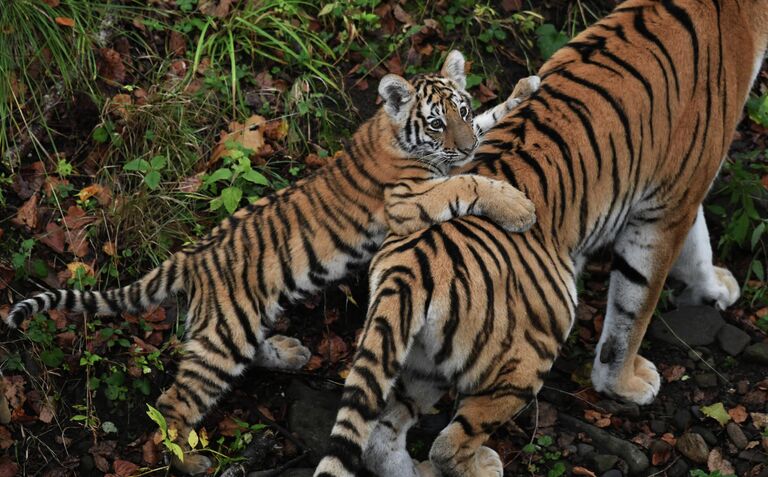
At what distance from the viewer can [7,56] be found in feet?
18.3

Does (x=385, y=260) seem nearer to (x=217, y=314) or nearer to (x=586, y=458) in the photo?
(x=217, y=314)

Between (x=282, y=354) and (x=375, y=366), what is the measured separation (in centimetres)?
152

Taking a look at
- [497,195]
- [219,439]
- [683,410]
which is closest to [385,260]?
[497,195]

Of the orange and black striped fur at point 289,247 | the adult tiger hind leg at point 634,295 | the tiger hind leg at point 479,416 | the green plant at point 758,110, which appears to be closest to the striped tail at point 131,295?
the orange and black striped fur at point 289,247

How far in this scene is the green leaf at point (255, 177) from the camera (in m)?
5.43

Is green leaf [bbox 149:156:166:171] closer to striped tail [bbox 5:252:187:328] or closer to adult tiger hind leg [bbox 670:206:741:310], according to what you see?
striped tail [bbox 5:252:187:328]

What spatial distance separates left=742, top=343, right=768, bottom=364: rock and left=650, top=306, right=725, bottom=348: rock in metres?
0.19

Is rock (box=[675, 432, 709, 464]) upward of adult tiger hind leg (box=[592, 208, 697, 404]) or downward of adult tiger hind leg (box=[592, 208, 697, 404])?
downward

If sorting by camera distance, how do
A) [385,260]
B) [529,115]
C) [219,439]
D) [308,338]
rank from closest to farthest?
[385,260], [529,115], [219,439], [308,338]

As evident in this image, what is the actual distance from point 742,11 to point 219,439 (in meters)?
3.26

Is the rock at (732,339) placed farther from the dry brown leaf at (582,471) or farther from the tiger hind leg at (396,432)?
the tiger hind leg at (396,432)

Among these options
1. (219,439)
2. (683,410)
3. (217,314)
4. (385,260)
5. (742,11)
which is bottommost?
(683,410)

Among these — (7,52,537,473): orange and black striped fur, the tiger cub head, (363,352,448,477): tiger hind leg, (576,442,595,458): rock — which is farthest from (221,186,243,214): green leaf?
(576,442,595,458): rock

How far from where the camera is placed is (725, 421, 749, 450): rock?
15.7 ft
